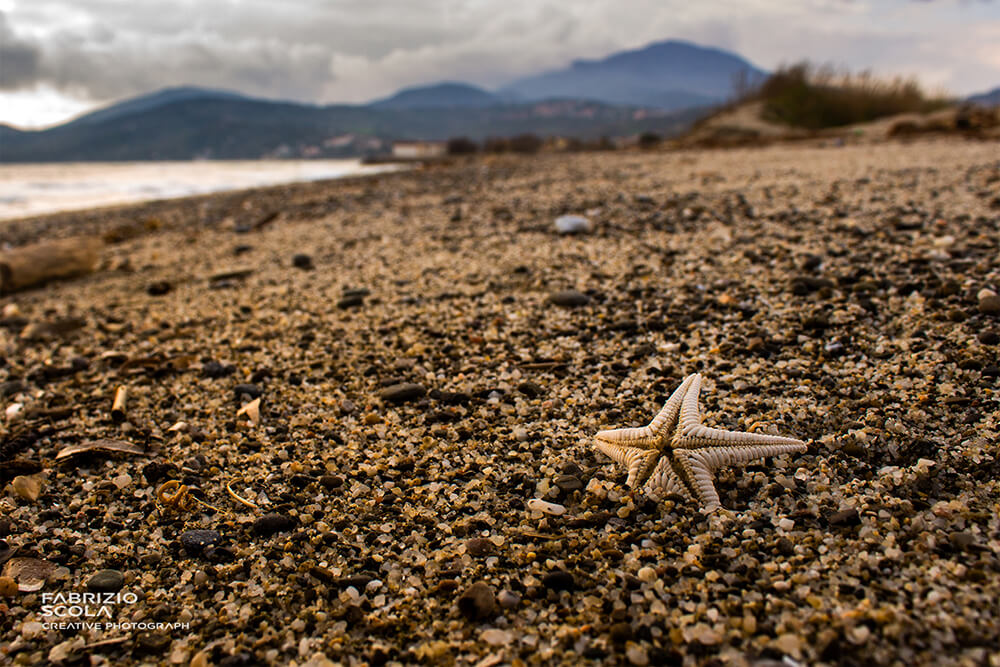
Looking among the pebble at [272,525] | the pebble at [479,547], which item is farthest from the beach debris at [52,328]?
the pebble at [479,547]

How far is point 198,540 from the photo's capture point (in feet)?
8.17

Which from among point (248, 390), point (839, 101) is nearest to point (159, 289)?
point (248, 390)

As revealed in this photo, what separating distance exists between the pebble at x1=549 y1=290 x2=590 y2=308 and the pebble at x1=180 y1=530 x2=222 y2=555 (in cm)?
322

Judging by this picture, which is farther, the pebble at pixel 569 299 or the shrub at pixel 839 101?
the shrub at pixel 839 101

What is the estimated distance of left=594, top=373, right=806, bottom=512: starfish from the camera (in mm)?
2432

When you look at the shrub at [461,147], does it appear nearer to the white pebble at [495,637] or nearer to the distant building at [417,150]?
the distant building at [417,150]

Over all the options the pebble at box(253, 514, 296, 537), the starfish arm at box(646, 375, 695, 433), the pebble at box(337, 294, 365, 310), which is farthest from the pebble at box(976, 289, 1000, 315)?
the pebble at box(337, 294, 365, 310)

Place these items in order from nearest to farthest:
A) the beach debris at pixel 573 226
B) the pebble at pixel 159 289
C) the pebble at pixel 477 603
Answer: the pebble at pixel 477 603 < the pebble at pixel 159 289 < the beach debris at pixel 573 226

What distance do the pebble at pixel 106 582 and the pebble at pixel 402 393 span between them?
170 cm

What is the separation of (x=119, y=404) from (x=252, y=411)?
103cm

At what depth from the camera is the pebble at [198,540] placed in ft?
8.07

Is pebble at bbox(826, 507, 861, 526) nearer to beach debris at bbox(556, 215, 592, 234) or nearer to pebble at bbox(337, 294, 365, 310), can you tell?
pebble at bbox(337, 294, 365, 310)

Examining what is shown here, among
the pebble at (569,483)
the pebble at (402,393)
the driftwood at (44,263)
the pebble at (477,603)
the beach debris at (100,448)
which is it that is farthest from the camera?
the driftwood at (44,263)

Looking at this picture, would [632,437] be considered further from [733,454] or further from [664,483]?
[733,454]
